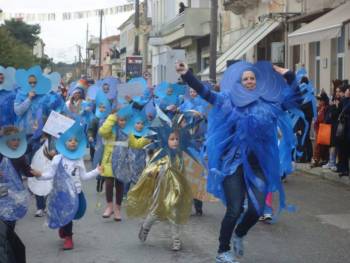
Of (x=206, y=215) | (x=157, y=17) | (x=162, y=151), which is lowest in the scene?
(x=206, y=215)

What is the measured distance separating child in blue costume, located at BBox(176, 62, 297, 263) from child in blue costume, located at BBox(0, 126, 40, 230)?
195 cm

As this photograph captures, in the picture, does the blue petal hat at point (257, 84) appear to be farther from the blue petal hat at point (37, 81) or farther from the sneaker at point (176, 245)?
the blue petal hat at point (37, 81)

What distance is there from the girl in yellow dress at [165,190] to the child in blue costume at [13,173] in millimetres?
1112

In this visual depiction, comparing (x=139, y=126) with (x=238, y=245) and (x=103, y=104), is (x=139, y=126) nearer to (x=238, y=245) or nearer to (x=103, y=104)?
(x=103, y=104)

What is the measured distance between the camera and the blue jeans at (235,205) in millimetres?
6297

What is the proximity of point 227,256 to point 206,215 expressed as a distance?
3.10 metres

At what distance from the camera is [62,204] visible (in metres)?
7.28

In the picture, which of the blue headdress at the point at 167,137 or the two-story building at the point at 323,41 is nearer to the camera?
the blue headdress at the point at 167,137

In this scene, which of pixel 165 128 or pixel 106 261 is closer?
pixel 106 261

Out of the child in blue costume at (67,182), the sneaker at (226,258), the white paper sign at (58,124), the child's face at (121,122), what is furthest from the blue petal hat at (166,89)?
the sneaker at (226,258)

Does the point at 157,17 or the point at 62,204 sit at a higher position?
the point at 157,17

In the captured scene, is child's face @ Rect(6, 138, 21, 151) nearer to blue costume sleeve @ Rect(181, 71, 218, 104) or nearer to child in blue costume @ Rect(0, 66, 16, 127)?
blue costume sleeve @ Rect(181, 71, 218, 104)

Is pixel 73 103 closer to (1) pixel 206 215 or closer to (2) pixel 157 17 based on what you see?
(1) pixel 206 215

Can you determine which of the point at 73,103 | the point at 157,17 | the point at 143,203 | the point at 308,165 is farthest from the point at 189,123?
the point at 157,17
